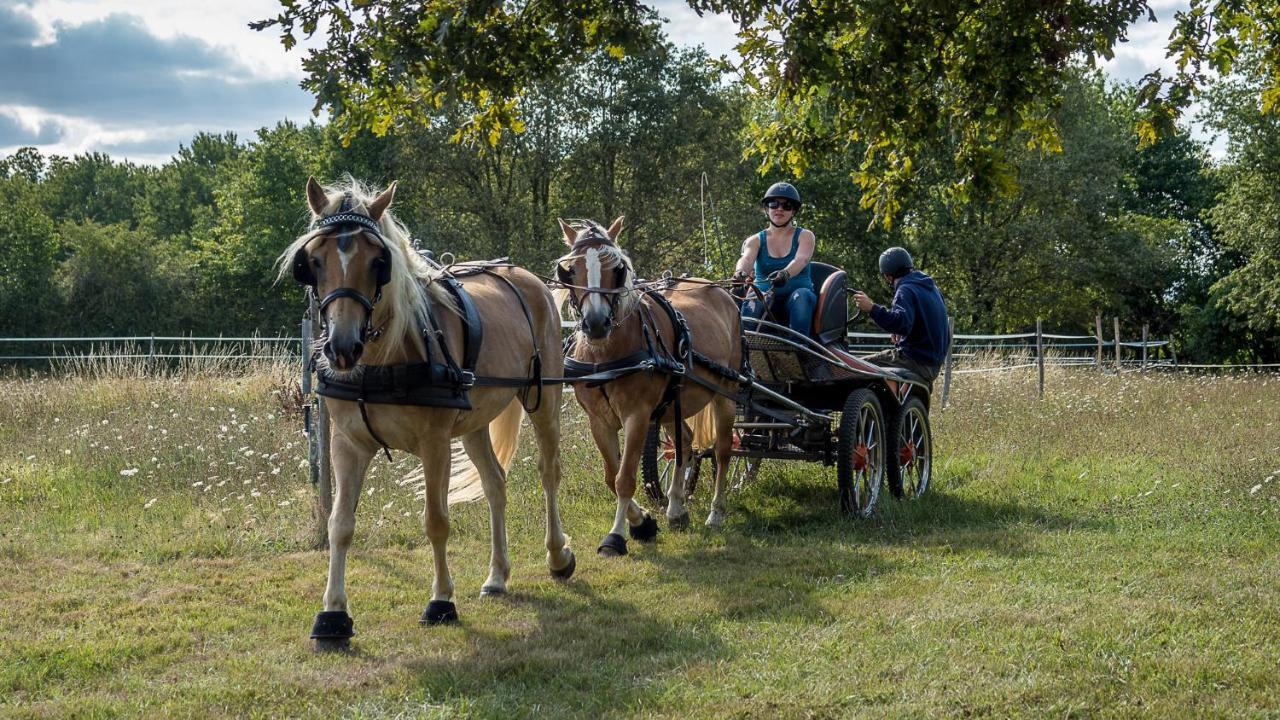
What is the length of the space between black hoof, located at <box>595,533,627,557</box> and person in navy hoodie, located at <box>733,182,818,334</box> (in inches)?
94.6

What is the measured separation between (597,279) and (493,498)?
4.56 feet

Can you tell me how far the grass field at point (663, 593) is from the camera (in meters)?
4.18

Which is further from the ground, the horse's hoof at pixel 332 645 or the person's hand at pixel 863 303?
the person's hand at pixel 863 303

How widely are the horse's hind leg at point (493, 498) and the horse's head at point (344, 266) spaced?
4.73 feet

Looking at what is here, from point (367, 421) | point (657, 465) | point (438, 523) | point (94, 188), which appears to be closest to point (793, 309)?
point (657, 465)

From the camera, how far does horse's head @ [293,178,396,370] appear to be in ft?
14.3

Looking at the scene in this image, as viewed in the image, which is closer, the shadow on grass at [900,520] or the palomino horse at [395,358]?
the palomino horse at [395,358]

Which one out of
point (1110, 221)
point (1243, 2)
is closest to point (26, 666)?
point (1243, 2)

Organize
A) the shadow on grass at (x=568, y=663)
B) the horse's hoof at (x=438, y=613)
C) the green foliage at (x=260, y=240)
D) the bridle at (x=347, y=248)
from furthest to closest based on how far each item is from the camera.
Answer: the green foliage at (x=260, y=240)
the horse's hoof at (x=438, y=613)
the bridle at (x=347, y=248)
the shadow on grass at (x=568, y=663)

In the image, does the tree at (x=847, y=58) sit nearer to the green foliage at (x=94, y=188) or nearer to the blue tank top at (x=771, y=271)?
the blue tank top at (x=771, y=271)

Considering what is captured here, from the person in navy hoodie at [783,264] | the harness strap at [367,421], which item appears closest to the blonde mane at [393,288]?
the harness strap at [367,421]

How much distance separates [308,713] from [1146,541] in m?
5.07

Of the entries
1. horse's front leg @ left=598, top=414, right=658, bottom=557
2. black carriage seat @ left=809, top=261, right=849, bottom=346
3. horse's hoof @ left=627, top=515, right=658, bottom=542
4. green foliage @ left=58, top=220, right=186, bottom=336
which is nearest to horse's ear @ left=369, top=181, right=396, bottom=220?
horse's front leg @ left=598, top=414, right=658, bottom=557

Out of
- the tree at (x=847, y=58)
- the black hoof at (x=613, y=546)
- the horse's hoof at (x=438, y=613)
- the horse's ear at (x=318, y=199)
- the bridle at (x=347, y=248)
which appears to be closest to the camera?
the bridle at (x=347, y=248)
